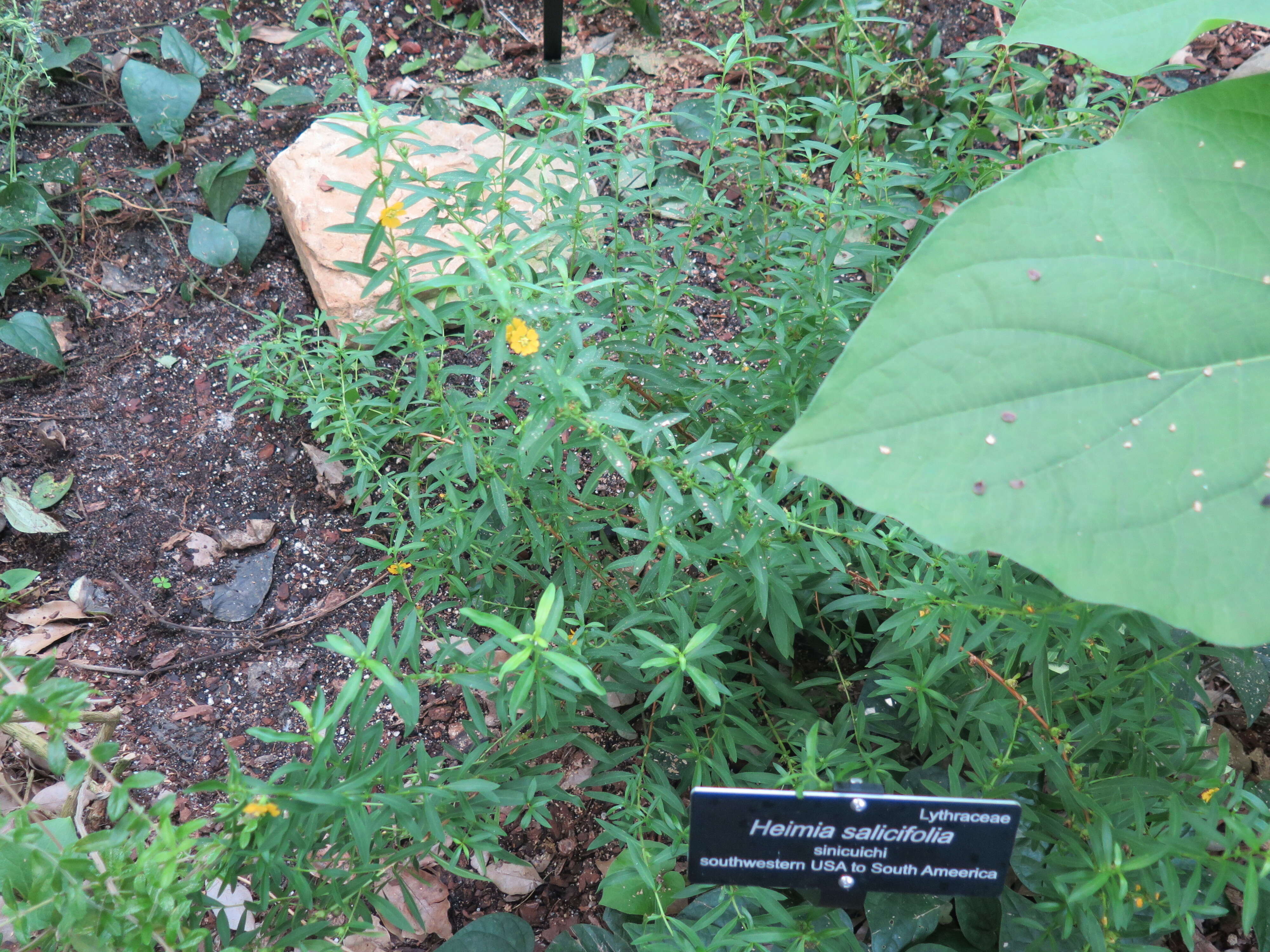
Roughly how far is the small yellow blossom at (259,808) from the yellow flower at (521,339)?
25.2 inches

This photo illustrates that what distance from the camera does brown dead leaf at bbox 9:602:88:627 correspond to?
226cm

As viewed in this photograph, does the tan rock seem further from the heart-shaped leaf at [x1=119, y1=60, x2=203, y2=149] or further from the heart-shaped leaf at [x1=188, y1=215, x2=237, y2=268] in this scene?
the heart-shaped leaf at [x1=119, y1=60, x2=203, y2=149]

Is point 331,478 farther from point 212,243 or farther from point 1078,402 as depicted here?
point 1078,402

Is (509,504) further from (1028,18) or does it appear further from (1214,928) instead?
(1214,928)

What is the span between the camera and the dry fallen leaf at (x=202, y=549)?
2.43 metres

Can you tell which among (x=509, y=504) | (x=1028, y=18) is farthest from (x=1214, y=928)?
(x=1028, y=18)

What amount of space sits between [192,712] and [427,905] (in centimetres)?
76

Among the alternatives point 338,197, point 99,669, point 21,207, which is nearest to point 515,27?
point 338,197

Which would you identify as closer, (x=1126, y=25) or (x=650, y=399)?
(x=1126, y=25)

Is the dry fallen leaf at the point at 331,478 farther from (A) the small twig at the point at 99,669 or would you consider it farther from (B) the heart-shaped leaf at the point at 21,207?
(B) the heart-shaped leaf at the point at 21,207

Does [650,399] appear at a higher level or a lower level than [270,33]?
lower

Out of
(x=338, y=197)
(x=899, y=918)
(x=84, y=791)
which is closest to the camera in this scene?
(x=84, y=791)

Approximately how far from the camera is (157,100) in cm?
304

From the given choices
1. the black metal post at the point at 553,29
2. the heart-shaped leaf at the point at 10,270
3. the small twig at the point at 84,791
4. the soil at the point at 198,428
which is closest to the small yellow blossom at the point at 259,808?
the small twig at the point at 84,791
